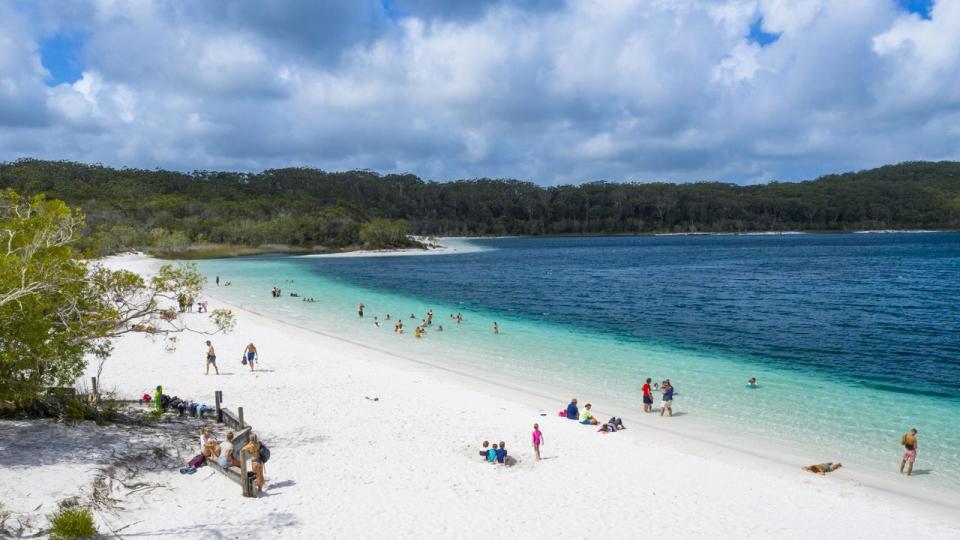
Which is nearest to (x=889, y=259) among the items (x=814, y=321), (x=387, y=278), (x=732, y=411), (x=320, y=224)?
(x=814, y=321)

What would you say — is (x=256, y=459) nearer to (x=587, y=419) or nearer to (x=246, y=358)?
(x=587, y=419)

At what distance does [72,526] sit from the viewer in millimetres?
9453

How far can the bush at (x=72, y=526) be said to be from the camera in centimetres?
936

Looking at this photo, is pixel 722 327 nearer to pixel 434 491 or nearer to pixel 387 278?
pixel 434 491

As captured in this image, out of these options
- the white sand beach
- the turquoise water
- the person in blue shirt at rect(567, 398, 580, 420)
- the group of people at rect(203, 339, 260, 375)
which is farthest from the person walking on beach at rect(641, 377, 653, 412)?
the group of people at rect(203, 339, 260, 375)

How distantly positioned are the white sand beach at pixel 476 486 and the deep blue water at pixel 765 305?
12.4m

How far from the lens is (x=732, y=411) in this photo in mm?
20484

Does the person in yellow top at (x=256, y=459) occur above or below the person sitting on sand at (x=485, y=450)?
above

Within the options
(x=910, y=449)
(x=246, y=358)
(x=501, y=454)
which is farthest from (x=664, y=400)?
(x=246, y=358)

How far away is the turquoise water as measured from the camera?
1942 cm

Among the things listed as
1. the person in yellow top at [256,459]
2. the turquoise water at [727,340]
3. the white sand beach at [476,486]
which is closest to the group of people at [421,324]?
the turquoise water at [727,340]

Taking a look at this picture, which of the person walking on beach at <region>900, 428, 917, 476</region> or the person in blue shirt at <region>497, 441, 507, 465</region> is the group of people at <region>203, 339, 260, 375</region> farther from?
the person walking on beach at <region>900, 428, 917, 476</region>

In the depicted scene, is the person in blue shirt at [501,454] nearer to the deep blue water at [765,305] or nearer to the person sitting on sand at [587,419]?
the person sitting on sand at [587,419]

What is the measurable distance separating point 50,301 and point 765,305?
46789 mm
